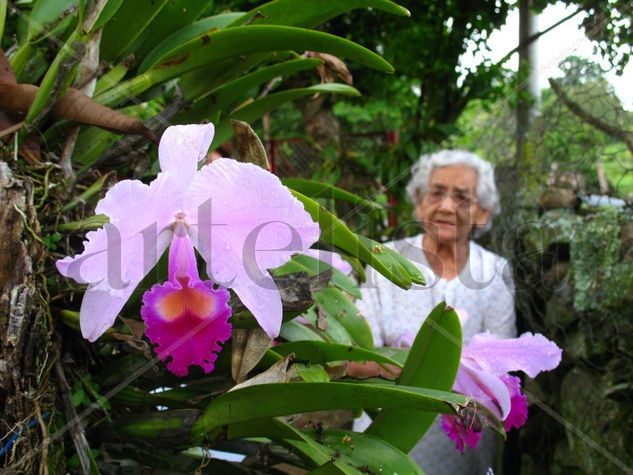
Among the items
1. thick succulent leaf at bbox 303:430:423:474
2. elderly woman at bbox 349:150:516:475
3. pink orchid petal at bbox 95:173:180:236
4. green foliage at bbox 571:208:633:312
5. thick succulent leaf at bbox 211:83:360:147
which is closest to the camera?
pink orchid petal at bbox 95:173:180:236

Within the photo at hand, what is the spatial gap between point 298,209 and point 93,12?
1.13 feet

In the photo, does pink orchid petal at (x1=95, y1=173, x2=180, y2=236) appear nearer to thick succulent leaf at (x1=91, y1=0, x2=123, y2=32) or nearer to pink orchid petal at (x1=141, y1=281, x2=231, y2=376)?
pink orchid petal at (x1=141, y1=281, x2=231, y2=376)

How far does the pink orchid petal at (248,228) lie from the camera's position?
1.60 ft

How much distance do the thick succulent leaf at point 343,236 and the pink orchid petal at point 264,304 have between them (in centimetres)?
7

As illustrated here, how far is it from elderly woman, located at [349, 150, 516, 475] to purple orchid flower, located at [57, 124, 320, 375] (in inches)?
39.2

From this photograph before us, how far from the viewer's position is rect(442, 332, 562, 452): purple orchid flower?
72 centimetres

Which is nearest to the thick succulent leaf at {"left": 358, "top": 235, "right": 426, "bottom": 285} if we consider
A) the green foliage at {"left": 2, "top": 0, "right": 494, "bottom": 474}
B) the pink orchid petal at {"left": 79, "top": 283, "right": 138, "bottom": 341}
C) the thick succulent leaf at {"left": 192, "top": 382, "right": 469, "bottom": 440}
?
the green foliage at {"left": 2, "top": 0, "right": 494, "bottom": 474}

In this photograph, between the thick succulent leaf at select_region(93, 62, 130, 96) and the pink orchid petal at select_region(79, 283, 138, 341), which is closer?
the pink orchid petal at select_region(79, 283, 138, 341)

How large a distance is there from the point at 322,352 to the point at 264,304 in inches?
5.8

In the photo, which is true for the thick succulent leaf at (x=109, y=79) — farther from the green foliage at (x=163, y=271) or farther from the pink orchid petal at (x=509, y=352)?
the pink orchid petal at (x=509, y=352)

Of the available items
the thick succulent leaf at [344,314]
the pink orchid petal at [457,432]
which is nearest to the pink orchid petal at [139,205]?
the thick succulent leaf at [344,314]

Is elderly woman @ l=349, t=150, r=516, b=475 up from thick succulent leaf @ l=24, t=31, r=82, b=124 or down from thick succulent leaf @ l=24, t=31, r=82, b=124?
down

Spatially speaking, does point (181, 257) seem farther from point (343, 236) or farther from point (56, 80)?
point (56, 80)

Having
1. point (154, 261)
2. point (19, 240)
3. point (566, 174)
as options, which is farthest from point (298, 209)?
point (566, 174)
